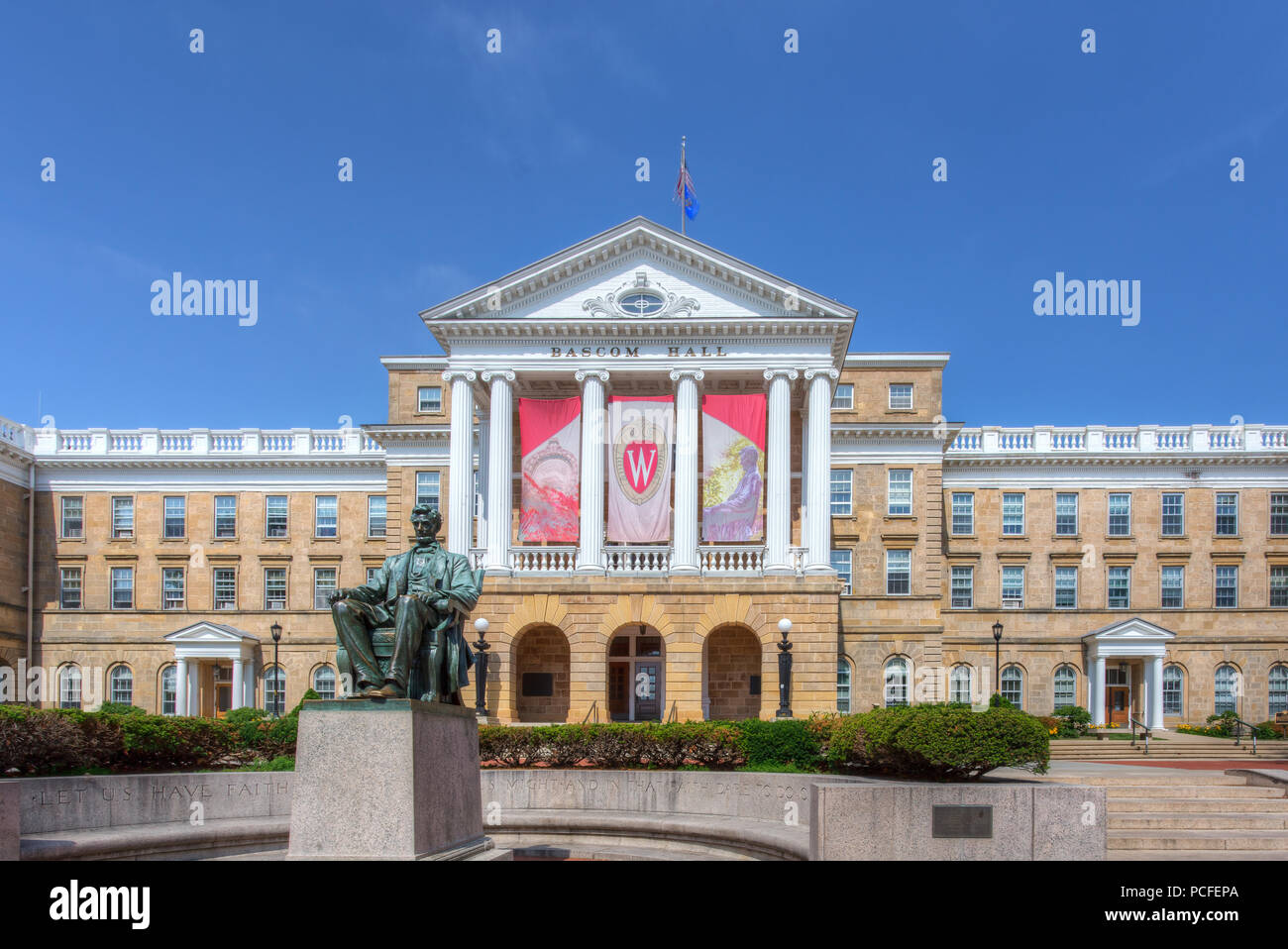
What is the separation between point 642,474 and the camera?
38562mm

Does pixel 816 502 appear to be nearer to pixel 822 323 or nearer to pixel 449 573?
pixel 822 323

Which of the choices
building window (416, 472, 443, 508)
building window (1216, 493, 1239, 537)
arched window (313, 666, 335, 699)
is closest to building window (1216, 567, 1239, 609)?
building window (1216, 493, 1239, 537)

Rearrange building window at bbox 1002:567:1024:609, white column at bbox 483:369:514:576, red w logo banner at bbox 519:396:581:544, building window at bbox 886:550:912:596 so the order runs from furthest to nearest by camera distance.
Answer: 1. building window at bbox 1002:567:1024:609
2. building window at bbox 886:550:912:596
3. white column at bbox 483:369:514:576
4. red w logo banner at bbox 519:396:581:544

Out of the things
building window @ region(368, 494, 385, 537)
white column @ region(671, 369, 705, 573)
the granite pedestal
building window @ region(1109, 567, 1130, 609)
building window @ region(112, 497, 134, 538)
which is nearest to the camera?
the granite pedestal

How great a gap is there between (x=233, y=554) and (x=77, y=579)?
7.81 m

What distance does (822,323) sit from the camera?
131 ft

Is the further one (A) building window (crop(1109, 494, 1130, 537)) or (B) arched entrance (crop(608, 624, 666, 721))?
(A) building window (crop(1109, 494, 1130, 537))

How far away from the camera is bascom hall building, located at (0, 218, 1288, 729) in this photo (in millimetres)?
40125

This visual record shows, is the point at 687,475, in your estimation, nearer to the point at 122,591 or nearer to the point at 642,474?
the point at 642,474

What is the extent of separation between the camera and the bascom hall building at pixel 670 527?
4012 cm

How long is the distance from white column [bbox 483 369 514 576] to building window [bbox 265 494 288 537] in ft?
59.4

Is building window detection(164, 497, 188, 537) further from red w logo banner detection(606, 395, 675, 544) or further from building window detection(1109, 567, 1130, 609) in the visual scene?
building window detection(1109, 567, 1130, 609)

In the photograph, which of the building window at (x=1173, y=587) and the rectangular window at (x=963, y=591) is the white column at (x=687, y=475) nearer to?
the rectangular window at (x=963, y=591)

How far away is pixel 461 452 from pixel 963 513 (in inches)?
1018
